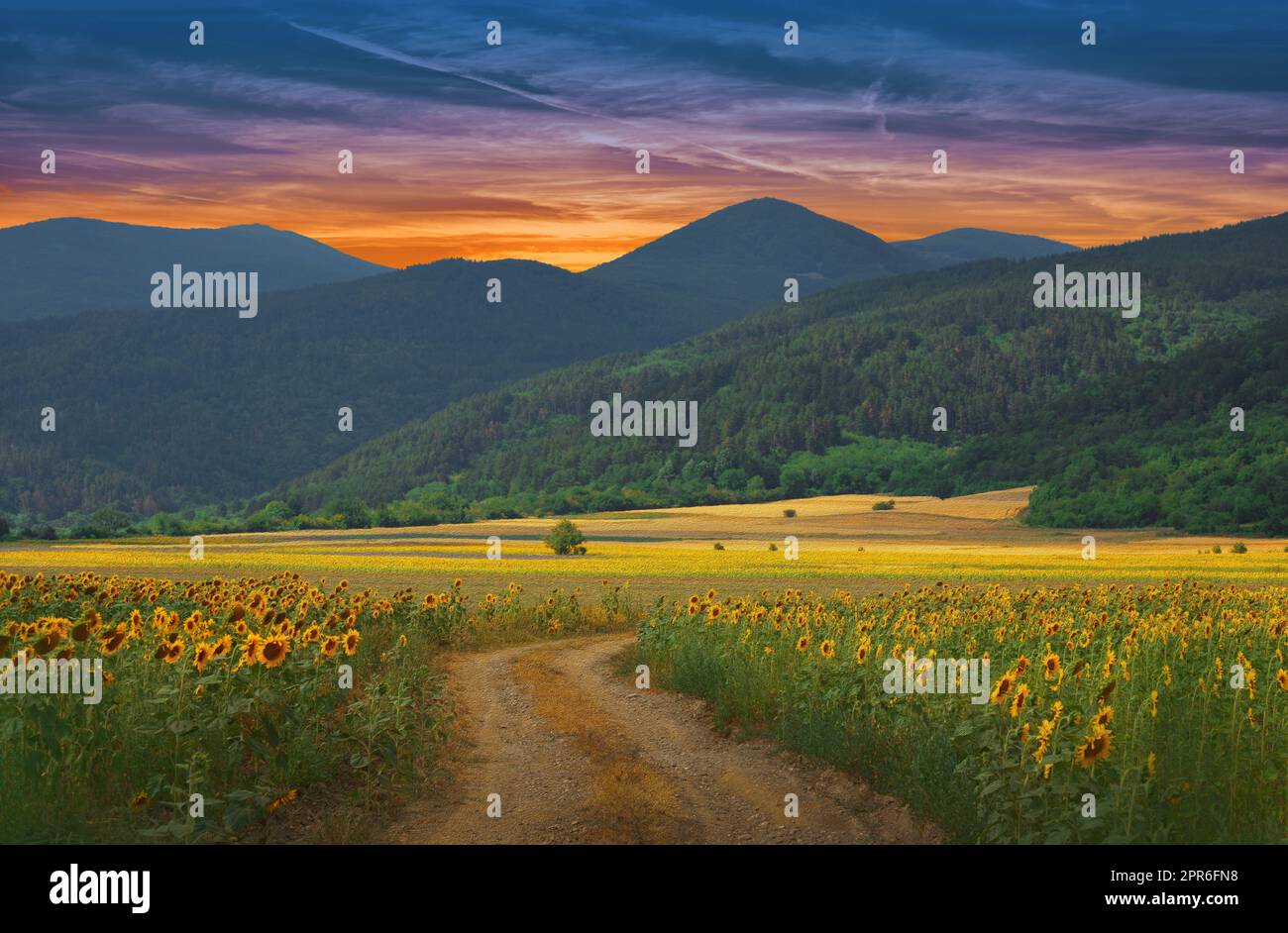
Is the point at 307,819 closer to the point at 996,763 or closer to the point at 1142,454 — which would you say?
the point at 996,763

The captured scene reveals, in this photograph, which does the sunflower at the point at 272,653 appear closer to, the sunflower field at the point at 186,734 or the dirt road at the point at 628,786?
the sunflower field at the point at 186,734

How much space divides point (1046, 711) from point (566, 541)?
2674 inches

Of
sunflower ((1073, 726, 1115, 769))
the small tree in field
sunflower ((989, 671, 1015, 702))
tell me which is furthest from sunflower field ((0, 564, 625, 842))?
the small tree in field

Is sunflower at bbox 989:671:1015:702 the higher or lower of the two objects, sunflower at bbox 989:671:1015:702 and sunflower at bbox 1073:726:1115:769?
the higher

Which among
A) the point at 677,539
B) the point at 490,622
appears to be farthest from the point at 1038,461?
the point at 490,622

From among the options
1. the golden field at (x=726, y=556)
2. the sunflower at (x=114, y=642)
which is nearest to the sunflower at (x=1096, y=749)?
the sunflower at (x=114, y=642)

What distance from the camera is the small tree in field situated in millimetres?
77688

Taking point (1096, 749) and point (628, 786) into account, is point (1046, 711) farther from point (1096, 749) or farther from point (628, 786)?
point (628, 786)

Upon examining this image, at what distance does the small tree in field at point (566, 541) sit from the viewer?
77.7 metres

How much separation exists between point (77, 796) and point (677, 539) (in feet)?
298

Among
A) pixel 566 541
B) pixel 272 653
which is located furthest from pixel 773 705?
pixel 566 541

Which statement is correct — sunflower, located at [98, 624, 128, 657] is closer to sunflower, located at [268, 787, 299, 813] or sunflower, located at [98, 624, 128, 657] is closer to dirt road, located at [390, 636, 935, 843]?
sunflower, located at [268, 787, 299, 813]

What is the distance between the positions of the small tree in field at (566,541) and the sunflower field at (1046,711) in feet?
186

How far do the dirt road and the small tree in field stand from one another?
58.4 meters
